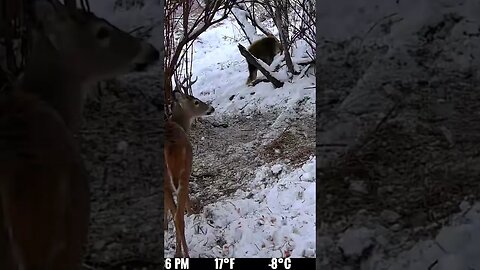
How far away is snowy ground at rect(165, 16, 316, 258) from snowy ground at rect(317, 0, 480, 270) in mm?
725

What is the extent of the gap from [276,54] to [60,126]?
1.45 meters

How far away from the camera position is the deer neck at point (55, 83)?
140cm

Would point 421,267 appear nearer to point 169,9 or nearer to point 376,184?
point 376,184

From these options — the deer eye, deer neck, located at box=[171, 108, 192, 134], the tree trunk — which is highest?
the tree trunk

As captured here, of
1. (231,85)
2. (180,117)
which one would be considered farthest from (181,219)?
(231,85)

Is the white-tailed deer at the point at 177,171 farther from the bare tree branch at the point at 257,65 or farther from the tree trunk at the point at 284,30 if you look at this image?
the tree trunk at the point at 284,30

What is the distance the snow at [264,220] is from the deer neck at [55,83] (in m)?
0.91

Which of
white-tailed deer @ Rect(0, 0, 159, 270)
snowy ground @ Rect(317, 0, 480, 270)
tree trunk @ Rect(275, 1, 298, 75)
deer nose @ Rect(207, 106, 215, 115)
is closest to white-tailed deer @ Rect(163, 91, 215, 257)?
deer nose @ Rect(207, 106, 215, 115)

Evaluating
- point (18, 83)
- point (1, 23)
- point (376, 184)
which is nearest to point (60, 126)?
point (18, 83)

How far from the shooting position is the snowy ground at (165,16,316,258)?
7.28 ft

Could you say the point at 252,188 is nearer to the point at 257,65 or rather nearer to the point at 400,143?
the point at 257,65

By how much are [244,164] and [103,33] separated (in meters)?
1.16

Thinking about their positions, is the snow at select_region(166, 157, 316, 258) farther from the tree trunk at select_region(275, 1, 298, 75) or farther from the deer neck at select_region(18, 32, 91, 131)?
the deer neck at select_region(18, 32, 91, 131)

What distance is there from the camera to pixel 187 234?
7.43 feet
